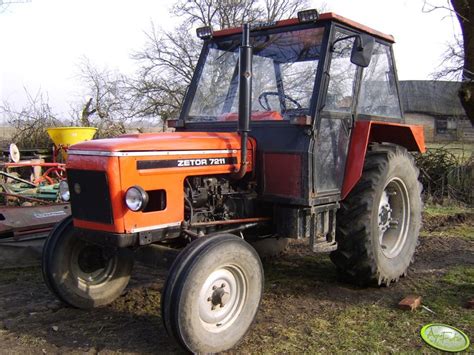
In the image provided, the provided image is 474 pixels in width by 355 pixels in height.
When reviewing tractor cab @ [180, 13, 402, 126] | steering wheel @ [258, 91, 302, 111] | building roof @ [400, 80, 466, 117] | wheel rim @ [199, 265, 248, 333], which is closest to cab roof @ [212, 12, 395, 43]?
tractor cab @ [180, 13, 402, 126]

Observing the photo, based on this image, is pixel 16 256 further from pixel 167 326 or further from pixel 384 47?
pixel 384 47

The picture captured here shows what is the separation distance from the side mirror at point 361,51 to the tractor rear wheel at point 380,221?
1.00m

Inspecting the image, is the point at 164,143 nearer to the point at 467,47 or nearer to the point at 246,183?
the point at 246,183

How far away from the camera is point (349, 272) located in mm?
4422

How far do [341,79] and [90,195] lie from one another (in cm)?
226

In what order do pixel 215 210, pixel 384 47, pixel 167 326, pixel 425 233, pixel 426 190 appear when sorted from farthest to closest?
pixel 426 190, pixel 425 233, pixel 384 47, pixel 215 210, pixel 167 326

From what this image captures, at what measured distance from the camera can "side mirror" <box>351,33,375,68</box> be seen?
3791 millimetres

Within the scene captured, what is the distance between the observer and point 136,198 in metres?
3.16

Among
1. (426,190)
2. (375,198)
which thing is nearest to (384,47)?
(375,198)

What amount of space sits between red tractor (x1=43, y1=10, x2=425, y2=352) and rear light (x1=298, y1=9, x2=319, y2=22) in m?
0.01

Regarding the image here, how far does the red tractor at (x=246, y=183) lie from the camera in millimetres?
3271

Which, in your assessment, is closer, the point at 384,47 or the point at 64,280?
the point at 64,280

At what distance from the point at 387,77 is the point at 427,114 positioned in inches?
1473

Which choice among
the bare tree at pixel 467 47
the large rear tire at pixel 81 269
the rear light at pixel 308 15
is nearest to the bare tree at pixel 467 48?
the bare tree at pixel 467 47
